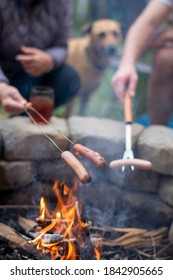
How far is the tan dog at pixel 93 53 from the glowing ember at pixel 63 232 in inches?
57.8

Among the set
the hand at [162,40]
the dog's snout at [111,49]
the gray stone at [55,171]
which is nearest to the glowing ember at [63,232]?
the gray stone at [55,171]

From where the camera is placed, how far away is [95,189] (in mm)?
1867

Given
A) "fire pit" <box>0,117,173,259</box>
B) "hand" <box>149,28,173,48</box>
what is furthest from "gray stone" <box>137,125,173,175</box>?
"hand" <box>149,28,173,48</box>

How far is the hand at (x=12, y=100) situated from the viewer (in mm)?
1732

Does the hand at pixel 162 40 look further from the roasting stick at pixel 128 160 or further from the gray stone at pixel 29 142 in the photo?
the gray stone at pixel 29 142

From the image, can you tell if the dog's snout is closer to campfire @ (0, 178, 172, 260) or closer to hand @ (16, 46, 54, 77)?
hand @ (16, 46, 54, 77)

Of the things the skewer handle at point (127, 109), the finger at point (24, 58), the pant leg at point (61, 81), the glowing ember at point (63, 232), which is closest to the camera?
the glowing ember at point (63, 232)

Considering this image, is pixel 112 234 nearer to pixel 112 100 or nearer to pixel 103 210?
pixel 103 210

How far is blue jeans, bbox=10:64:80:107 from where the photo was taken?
7.42 ft

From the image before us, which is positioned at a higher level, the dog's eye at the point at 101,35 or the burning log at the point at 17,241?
the dog's eye at the point at 101,35

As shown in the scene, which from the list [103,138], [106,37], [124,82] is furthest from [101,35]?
[103,138]

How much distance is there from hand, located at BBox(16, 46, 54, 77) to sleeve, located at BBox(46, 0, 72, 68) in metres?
0.06

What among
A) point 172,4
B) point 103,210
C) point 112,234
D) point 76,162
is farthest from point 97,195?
point 172,4

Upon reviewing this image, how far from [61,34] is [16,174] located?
2.70 feet
